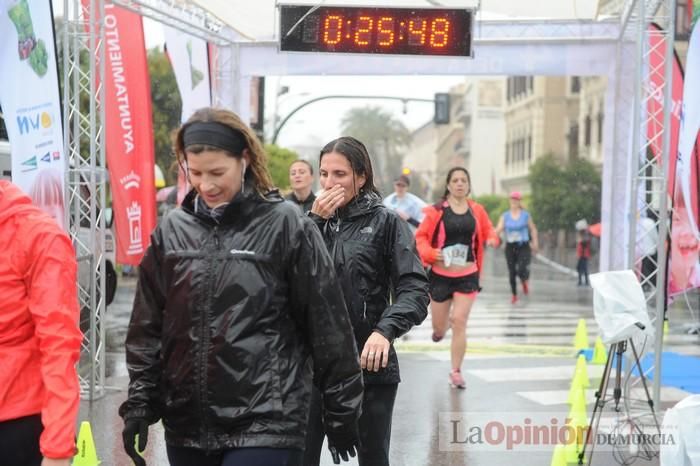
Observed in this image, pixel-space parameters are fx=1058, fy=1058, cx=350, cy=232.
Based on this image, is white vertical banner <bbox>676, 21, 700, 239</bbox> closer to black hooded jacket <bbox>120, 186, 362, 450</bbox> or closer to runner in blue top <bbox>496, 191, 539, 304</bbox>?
black hooded jacket <bbox>120, 186, 362, 450</bbox>

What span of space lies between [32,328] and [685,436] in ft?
9.98

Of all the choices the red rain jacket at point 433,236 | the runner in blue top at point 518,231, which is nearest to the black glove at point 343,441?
the red rain jacket at point 433,236

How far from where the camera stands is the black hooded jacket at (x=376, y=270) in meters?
4.81

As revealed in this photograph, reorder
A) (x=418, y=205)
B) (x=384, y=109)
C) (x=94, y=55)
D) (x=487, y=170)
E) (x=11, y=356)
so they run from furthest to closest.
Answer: (x=384, y=109)
(x=487, y=170)
(x=418, y=205)
(x=94, y=55)
(x=11, y=356)

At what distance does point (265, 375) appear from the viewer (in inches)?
129

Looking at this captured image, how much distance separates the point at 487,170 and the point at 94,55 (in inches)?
3162

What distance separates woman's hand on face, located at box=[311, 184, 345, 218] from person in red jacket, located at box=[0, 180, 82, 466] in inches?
64.6

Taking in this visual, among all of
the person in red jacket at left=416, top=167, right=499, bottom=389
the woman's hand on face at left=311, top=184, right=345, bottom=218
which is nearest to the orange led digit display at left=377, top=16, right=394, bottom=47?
the person in red jacket at left=416, top=167, right=499, bottom=389

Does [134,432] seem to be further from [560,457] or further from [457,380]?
[457,380]

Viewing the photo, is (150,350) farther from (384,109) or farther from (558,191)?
(384,109)

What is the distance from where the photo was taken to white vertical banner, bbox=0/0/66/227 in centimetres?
782

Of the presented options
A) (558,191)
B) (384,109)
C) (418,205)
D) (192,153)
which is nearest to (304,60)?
(418,205)

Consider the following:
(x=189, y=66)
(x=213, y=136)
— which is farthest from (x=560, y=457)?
(x=189, y=66)

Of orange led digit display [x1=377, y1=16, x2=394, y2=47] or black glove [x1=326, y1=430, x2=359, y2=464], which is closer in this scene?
black glove [x1=326, y1=430, x2=359, y2=464]
